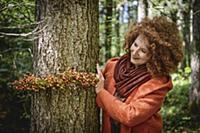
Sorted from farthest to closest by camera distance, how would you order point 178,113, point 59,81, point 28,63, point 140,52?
1. point 178,113
2. point 28,63
3. point 140,52
4. point 59,81

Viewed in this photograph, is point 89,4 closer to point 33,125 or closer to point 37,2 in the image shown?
point 37,2

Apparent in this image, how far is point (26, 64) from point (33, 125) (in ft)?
8.62

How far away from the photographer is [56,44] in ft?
9.71

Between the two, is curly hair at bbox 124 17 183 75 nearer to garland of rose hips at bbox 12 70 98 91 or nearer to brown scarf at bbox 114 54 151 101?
brown scarf at bbox 114 54 151 101

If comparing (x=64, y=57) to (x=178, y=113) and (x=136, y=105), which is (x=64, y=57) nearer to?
(x=136, y=105)

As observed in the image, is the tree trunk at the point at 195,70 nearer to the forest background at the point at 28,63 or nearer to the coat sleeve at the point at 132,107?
the forest background at the point at 28,63

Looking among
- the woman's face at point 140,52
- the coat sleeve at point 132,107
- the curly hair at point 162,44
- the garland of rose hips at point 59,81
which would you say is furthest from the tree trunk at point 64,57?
the curly hair at point 162,44

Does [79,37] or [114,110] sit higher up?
[79,37]

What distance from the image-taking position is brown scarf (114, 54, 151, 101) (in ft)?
10.1

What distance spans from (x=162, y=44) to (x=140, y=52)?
0.60 ft

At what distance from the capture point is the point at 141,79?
121 inches

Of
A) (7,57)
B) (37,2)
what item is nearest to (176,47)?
(37,2)

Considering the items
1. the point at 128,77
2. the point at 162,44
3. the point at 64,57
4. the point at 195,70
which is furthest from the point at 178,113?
the point at 64,57

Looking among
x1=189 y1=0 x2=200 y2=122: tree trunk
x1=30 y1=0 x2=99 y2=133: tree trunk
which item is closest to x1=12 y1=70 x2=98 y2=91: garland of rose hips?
x1=30 y1=0 x2=99 y2=133: tree trunk
